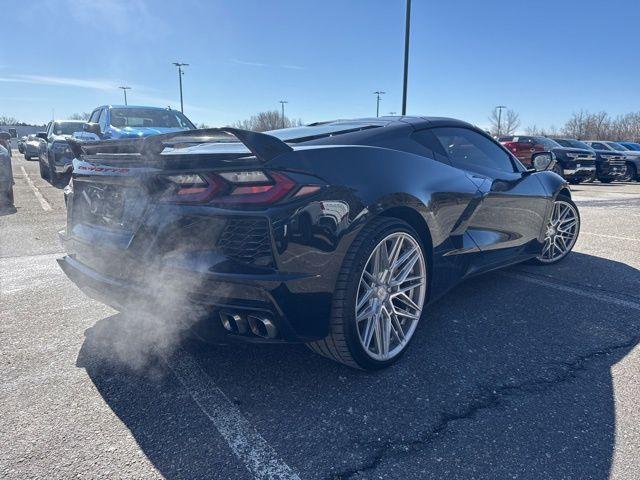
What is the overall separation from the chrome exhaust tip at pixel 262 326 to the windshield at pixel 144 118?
23.9ft

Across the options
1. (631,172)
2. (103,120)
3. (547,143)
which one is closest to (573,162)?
(547,143)

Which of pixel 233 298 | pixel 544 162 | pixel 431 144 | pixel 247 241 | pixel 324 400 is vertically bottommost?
pixel 324 400

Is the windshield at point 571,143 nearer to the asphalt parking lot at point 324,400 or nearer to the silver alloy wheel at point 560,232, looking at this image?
the silver alloy wheel at point 560,232

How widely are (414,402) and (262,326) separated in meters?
0.79

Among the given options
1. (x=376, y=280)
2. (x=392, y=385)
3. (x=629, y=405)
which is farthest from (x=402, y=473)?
(x=629, y=405)

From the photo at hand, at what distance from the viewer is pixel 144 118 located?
27.9 feet

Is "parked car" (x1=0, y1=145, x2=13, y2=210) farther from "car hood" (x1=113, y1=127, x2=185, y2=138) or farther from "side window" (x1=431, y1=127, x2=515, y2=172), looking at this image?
"side window" (x1=431, y1=127, x2=515, y2=172)

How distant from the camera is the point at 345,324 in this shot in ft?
6.79

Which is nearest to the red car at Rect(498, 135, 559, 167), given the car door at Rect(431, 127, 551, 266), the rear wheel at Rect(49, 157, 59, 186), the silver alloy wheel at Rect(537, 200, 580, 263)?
the silver alloy wheel at Rect(537, 200, 580, 263)

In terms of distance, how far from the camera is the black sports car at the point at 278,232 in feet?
6.21

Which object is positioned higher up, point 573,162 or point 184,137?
point 184,137

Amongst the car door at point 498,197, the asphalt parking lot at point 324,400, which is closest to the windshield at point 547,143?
the car door at point 498,197

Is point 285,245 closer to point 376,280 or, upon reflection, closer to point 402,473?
point 376,280

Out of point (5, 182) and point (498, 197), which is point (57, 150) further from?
point (498, 197)
